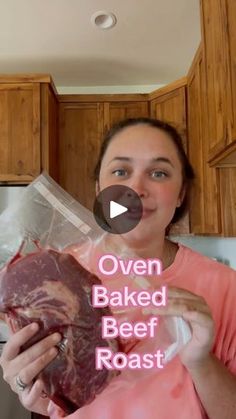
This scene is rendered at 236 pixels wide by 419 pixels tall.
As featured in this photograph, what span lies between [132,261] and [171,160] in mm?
112

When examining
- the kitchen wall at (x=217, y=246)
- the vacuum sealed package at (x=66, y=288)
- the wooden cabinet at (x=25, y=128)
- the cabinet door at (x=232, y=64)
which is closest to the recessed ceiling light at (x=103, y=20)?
the wooden cabinet at (x=25, y=128)

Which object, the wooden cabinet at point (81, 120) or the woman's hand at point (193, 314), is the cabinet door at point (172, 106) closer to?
the wooden cabinet at point (81, 120)

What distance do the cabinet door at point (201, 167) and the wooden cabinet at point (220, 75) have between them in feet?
0.56

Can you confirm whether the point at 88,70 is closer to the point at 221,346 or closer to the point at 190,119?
the point at 190,119

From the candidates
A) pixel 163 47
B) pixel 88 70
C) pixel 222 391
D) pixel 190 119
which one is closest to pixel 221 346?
pixel 222 391

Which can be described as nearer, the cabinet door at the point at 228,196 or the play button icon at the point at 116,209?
the play button icon at the point at 116,209

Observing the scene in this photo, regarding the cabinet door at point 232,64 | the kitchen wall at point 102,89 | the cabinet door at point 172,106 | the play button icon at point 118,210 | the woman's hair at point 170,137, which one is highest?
the kitchen wall at point 102,89

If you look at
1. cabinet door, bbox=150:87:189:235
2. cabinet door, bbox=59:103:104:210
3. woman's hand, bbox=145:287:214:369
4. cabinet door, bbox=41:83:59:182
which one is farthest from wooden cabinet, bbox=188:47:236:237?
woman's hand, bbox=145:287:214:369

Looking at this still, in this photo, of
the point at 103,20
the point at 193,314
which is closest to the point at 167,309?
the point at 193,314

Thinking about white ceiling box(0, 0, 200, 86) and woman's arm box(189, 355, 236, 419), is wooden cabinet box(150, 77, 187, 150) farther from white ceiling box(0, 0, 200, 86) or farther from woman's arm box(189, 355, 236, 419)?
woman's arm box(189, 355, 236, 419)

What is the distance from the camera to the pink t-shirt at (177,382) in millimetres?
390

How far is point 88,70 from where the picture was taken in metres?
1.92

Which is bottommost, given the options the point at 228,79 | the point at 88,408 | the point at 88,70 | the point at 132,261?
the point at 88,408

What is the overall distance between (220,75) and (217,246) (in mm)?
Result: 952
